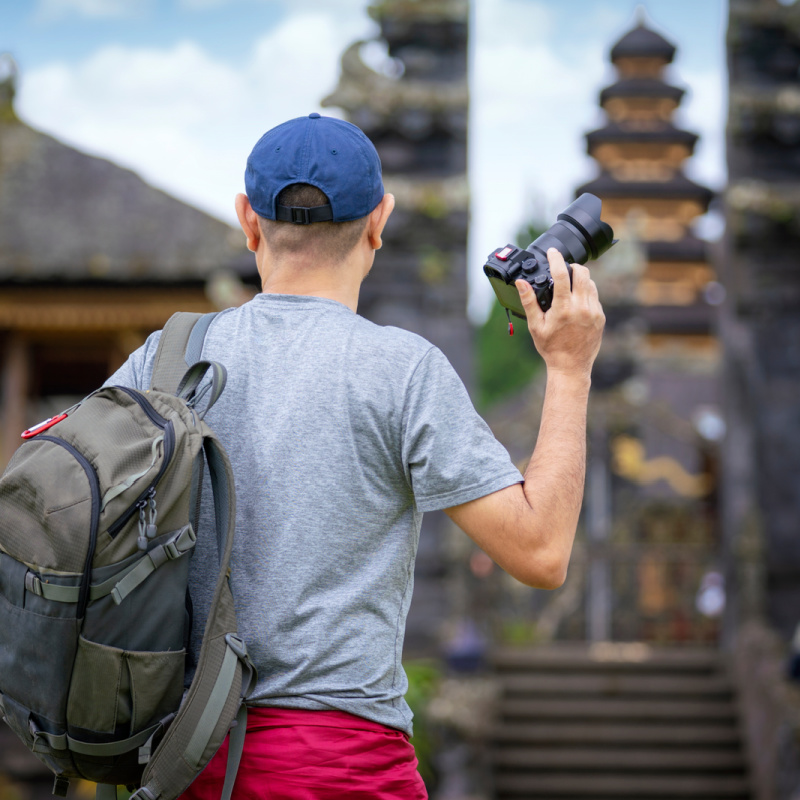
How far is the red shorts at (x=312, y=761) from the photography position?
1571 mm

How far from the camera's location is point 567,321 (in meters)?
1.77

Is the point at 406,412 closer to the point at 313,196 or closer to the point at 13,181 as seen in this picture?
the point at 313,196

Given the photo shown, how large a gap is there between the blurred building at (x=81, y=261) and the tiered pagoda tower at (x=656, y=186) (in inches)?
584

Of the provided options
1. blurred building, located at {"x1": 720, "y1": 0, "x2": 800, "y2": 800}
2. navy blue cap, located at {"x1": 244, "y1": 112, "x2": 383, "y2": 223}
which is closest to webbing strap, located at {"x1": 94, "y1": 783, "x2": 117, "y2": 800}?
navy blue cap, located at {"x1": 244, "y1": 112, "x2": 383, "y2": 223}

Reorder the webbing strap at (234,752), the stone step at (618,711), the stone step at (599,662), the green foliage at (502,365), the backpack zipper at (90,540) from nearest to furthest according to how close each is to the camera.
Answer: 1. the backpack zipper at (90,540)
2. the webbing strap at (234,752)
3. the stone step at (618,711)
4. the stone step at (599,662)
5. the green foliage at (502,365)

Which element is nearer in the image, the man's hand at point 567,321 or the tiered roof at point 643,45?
the man's hand at point 567,321

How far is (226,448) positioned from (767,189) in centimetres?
843

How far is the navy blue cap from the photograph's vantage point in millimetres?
1693

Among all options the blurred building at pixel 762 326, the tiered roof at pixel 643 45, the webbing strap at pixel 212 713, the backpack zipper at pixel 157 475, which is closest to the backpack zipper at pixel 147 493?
the backpack zipper at pixel 157 475

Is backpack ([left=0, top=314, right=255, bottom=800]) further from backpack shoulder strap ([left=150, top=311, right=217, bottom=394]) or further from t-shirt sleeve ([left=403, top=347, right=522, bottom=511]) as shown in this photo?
t-shirt sleeve ([left=403, top=347, right=522, bottom=511])

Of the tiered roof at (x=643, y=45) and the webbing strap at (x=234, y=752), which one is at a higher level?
the tiered roof at (x=643, y=45)

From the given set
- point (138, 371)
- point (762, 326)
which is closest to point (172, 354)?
point (138, 371)

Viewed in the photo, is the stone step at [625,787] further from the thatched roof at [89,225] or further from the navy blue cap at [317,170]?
the navy blue cap at [317,170]

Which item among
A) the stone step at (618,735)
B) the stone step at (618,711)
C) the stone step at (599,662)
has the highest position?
the stone step at (599,662)
